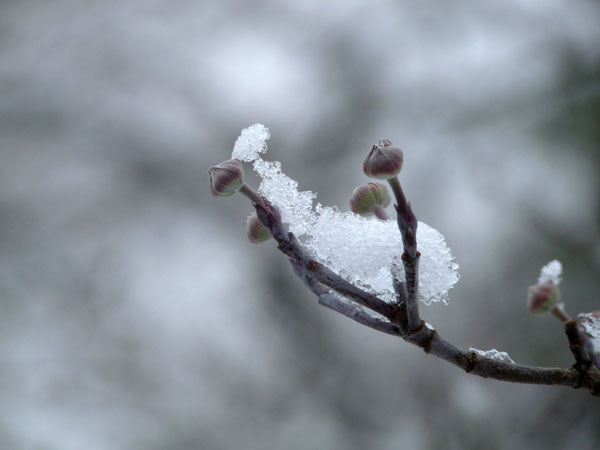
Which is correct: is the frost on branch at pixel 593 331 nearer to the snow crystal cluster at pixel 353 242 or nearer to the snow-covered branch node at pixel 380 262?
the snow-covered branch node at pixel 380 262

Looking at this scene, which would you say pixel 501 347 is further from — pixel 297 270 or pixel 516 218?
pixel 297 270

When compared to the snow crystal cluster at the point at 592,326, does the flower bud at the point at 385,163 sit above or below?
above

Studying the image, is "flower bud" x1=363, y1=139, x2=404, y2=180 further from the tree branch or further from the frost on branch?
the frost on branch

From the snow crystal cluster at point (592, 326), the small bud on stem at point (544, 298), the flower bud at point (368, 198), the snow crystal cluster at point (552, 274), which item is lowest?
the small bud on stem at point (544, 298)

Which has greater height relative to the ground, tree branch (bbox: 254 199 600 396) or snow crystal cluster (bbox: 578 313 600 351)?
snow crystal cluster (bbox: 578 313 600 351)

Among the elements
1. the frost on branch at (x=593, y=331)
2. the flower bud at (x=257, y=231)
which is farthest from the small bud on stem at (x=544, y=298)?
the flower bud at (x=257, y=231)

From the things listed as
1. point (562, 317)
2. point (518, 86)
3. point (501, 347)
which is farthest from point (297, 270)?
point (518, 86)

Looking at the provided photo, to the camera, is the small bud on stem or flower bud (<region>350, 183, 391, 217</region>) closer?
the small bud on stem

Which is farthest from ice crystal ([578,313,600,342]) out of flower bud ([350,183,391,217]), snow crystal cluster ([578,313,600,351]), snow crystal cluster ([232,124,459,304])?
flower bud ([350,183,391,217])
